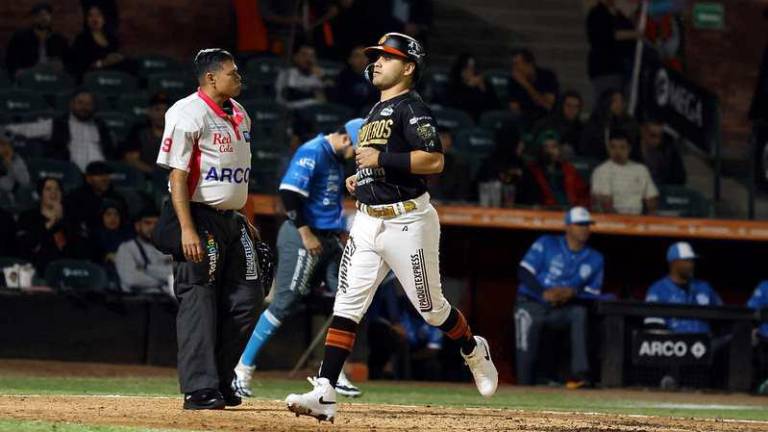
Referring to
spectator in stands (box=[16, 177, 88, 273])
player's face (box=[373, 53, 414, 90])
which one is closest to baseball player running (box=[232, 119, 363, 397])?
player's face (box=[373, 53, 414, 90])

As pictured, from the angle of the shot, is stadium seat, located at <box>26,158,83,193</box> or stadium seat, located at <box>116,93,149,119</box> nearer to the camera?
stadium seat, located at <box>26,158,83,193</box>

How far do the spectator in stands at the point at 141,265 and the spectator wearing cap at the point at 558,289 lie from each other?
10.5 feet

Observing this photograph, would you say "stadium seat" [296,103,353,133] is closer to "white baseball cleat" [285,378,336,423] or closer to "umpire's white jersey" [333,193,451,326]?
"umpire's white jersey" [333,193,451,326]

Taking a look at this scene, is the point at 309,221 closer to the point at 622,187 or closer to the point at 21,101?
the point at 622,187

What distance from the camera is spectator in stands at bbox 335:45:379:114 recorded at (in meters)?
16.0

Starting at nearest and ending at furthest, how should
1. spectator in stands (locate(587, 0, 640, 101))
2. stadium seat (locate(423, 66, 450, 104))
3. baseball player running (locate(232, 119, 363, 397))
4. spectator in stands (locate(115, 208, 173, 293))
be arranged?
1. baseball player running (locate(232, 119, 363, 397))
2. spectator in stands (locate(115, 208, 173, 293))
3. stadium seat (locate(423, 66, 450, 104))
4. spectator in stands (locate(587, 0, 640, 101))

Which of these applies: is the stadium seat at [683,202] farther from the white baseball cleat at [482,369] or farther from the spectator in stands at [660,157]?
the white baseball cleat at [482,369]

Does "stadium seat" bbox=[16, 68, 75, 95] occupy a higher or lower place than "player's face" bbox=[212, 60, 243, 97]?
higher

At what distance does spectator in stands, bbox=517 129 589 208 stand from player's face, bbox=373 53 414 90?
7.39 meters

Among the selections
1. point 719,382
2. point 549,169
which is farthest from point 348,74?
point 719,382

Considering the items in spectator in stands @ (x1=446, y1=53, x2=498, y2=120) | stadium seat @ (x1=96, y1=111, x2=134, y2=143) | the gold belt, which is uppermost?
spectator in stands @ (x1=446, y1=53, x2=498, y2=120)

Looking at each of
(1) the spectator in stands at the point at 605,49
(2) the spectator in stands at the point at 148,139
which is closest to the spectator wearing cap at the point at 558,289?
(2) the spectator in stands at the point at 148,139

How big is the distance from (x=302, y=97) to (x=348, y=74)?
590 mm

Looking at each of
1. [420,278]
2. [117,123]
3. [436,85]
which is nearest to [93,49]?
[117,123]
